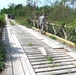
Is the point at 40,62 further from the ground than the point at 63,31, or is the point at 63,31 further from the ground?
the point at 63,31

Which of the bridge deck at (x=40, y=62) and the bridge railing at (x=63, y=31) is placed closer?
the bridge deck at (x=40, y=62)

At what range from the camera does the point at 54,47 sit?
912 cm

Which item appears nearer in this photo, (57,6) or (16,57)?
(16,57)

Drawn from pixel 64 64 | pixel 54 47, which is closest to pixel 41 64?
pixel 64 64

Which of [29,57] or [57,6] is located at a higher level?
[57,6]

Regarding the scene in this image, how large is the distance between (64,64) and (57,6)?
14514 millimetres

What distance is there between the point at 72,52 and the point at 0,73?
335 cm

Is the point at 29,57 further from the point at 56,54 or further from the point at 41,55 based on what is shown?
the point at 56,54

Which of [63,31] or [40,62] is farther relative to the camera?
[63,31]

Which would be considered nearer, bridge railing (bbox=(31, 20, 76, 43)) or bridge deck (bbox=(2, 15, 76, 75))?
bridge deck (bbox=(2, 15, 76, 75))

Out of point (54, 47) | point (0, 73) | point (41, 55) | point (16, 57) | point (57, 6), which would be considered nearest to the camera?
point (0, 73)

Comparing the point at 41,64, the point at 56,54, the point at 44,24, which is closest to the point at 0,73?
the point at 41,64

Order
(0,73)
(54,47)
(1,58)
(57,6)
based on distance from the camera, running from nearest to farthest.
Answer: (0,73), (1,58), (54,47), (57,6)

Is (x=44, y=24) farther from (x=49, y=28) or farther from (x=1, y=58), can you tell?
(x=1, y=58)
